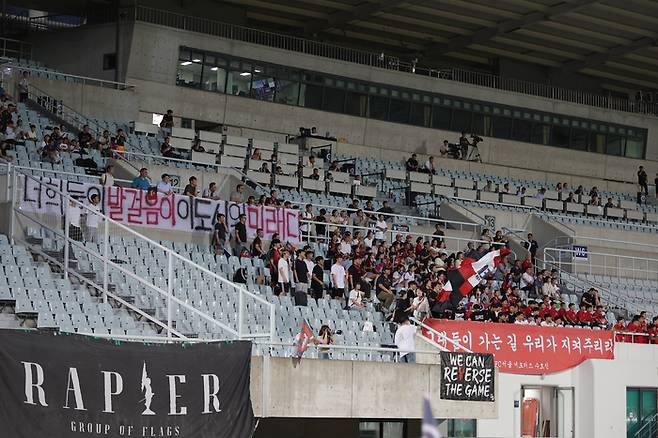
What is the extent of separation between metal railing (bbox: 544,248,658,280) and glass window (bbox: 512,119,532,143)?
11065 millimetres

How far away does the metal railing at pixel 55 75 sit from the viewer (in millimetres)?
36812

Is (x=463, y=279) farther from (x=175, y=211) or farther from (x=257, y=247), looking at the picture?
(x=175, y=211)

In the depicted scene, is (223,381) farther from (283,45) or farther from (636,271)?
(283,45)

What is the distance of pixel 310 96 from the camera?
4581 cm

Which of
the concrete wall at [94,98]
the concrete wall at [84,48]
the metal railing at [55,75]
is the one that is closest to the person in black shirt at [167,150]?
the concrete wall at [94,98]

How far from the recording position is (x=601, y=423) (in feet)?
99.0

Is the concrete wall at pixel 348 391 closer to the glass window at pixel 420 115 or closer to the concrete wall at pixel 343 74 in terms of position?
the concrete wall at pixel 343 74

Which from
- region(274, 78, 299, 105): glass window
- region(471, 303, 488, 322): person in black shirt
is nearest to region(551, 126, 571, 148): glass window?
region(274, 78, 299, 105): glass window

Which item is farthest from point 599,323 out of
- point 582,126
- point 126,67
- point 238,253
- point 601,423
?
point 582,126

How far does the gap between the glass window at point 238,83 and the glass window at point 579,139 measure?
Answer: 15178 mm

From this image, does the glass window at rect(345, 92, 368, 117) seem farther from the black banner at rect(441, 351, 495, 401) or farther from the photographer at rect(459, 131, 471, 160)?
the black banner at rect(441, 351, 495, 401)

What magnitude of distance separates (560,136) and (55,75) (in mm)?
21583

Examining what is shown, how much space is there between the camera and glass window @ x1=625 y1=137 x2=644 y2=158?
54844mm

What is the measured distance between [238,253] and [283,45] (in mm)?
21102
